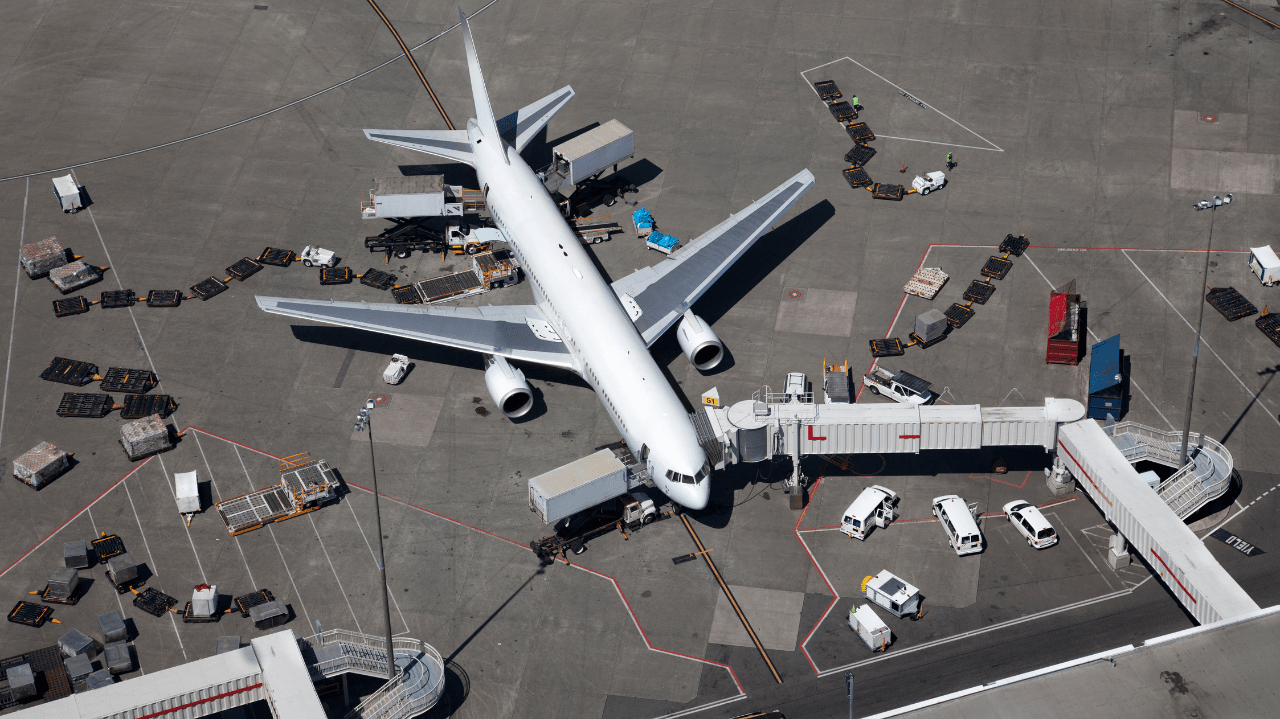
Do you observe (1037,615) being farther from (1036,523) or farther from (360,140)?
(360,140)

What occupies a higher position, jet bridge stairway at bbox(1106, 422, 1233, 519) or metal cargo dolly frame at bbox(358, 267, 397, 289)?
metal cargo dolly frame at bbox(358, 267, 397, 289)

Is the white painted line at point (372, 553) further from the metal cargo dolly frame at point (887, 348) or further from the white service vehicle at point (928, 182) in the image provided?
the white service vehicle at point (928, 182)

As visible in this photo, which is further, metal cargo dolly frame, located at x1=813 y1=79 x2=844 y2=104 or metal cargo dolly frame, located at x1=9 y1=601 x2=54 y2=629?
metal cargo dolly frame, located at x1=813 y1=79 x2=844 y2=104

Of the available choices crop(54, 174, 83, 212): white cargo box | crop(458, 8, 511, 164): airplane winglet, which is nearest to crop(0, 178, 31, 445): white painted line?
crop(54, 174, 83, 212): white cargo box

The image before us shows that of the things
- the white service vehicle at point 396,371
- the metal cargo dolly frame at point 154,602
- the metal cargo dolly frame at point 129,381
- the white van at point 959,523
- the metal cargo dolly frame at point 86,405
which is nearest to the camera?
the metal cargo dolly frame at point 154,602

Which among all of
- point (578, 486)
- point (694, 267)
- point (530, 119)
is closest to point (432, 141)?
point (530, 119)

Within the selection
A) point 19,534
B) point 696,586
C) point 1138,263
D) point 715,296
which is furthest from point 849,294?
point 19,534

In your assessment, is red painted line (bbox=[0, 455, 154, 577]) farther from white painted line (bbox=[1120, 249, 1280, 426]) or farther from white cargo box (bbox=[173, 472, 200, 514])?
white painted line (bbox=[1120, 249, 1280, 426])

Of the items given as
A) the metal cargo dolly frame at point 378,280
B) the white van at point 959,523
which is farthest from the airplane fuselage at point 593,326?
the white van at point 959,523
